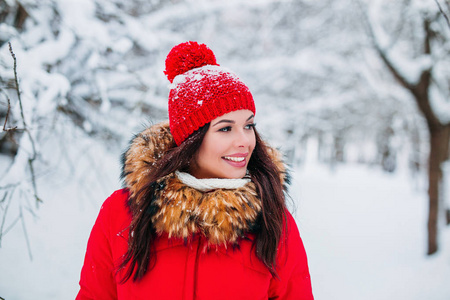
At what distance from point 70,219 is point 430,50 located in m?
5.89

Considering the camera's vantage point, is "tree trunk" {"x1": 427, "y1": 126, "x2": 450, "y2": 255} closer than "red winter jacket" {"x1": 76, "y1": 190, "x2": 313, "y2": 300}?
No

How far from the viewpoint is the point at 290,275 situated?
4.72ft

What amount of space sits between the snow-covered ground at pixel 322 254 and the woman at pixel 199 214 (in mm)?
554

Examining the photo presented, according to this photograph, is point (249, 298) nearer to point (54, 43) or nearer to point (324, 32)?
point (54, 43)

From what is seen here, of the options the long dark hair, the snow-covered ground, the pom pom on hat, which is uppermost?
the pom pom on hat

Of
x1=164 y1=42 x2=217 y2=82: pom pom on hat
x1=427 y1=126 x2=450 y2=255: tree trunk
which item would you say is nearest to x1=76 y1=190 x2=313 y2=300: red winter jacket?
x1=164 y1=42 x2=217 y2=82: pom pom on hat

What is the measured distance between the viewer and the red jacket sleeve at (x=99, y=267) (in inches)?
56.5

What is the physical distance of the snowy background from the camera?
2.29 metres

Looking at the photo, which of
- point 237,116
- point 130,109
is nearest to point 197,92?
point 237,116

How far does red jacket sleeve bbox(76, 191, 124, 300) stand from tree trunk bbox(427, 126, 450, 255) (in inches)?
198

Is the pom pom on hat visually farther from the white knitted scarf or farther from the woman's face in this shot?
the white knitted scarf

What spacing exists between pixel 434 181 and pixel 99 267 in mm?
5192

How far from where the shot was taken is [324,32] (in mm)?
8422

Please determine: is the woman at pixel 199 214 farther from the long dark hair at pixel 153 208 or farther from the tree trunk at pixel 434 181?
the tree trunk at pixel 434 181
